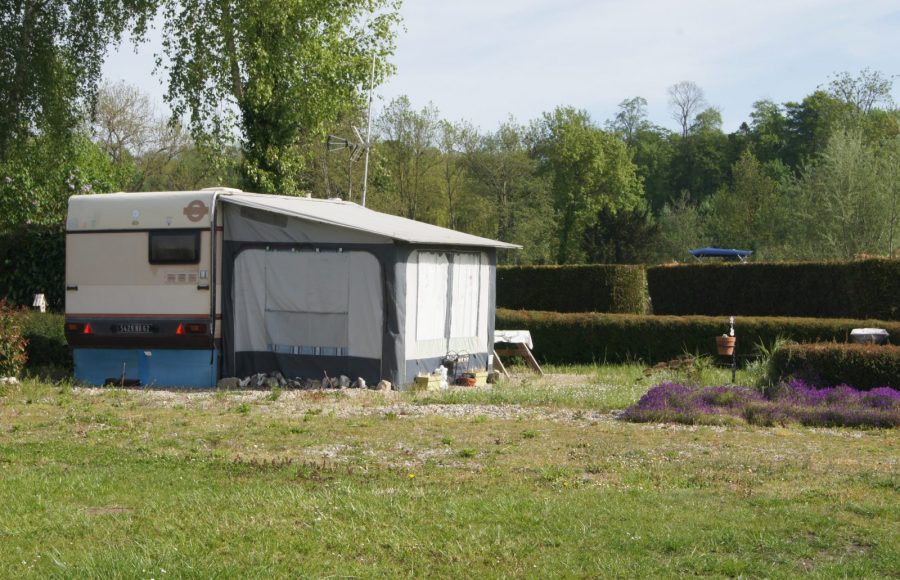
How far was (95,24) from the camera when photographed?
21812 mm

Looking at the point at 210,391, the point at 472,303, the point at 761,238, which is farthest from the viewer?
the point at 761,238

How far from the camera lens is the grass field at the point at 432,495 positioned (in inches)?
222

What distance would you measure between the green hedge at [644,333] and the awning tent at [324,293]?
471 cm

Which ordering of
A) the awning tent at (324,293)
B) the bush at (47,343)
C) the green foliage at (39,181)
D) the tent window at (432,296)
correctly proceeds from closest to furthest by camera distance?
the awning tent at (324,293), the tent window at (432,296), the bush at (47,343), the green foliage at (39,181)

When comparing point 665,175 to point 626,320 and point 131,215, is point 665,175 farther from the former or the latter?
point 131,215

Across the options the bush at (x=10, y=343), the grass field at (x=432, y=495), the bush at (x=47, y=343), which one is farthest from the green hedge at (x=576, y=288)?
the bush at (x=10, y=343)

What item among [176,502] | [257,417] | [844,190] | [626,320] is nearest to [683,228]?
[844,190]

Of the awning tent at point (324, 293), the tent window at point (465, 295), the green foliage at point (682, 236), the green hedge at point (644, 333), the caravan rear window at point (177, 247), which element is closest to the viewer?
Answer: the awning tent at point (324, 293)

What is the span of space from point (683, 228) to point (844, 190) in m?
20.6

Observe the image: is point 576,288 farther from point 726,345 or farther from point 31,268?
point 31,268

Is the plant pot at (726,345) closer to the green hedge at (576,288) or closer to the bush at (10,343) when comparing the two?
the green hedge at (576,288)

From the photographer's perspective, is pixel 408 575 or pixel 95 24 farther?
pixel 95 24

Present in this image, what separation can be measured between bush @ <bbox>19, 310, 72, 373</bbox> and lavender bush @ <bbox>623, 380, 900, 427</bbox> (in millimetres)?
9888

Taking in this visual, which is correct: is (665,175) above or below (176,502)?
above
